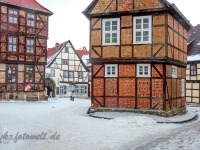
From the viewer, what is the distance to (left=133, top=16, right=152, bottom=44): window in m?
16.8

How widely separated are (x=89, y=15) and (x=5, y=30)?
12.5 meters

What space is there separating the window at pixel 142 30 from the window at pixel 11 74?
51.0ft

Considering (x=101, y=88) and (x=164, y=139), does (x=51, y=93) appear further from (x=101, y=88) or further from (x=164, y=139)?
(x=164, y=139)

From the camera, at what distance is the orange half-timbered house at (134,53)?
1642cm

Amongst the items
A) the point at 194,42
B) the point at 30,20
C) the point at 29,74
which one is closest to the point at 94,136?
the point at 29,74

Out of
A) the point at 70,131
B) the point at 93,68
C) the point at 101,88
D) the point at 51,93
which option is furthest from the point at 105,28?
the point at 51,93

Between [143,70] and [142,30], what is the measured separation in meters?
2.55

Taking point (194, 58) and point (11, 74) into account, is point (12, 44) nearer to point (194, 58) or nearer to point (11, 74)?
point (11, 74)

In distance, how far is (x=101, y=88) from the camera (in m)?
17.7

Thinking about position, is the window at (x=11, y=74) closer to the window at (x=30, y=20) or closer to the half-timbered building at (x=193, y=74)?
the window at (x=30, y=20)

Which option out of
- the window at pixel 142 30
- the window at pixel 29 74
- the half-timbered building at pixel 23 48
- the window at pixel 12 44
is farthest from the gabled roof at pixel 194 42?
the window at pixel 12 44

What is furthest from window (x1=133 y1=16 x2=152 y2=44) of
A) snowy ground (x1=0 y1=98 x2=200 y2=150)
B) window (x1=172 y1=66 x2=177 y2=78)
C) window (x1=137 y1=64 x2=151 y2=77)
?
snowy ground (x1=0 y1=98 x2=200 y2=150)

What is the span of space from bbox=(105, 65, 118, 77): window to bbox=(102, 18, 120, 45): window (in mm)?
1580

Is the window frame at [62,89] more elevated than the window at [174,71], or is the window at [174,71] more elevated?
the window at [174,71]
